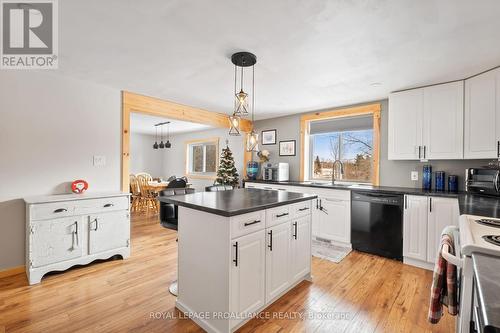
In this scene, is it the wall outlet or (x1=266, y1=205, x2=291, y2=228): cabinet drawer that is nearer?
(x1=266, y1=205, x2=291, y2=228): cabinet drawer

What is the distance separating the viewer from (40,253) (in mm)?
2475

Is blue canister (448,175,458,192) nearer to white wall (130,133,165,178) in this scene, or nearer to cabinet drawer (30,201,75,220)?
cabinet drawer (30,201,75,220)

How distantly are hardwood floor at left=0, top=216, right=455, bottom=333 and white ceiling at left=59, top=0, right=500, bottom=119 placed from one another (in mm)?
2286

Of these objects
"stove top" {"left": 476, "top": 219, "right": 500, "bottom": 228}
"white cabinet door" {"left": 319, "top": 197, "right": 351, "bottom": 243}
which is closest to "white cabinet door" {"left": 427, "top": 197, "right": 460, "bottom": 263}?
"white cabinet door" {"left": 319, "top": 197, "right": 351, "bottom": 243}

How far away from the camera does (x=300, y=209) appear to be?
235cm

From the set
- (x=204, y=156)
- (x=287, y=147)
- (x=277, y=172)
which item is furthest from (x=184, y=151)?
(x=277, y=172)

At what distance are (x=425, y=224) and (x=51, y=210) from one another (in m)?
4.27

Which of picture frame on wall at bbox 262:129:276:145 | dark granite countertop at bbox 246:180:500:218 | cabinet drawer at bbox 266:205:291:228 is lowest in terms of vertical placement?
cabinet drawer at bbox 266:205:291:228

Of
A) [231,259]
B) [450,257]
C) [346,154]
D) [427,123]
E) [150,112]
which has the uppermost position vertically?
[150,112]

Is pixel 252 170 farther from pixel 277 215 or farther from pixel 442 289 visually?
pixel 442 289

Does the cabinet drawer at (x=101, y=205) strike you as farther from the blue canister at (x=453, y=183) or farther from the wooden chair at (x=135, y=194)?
the blue canister at (x=453, y=183)

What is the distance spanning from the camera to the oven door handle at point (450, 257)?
1.04 metres

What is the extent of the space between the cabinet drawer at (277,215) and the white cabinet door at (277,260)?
4 cm

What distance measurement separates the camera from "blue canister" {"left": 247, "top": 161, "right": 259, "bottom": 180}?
5.05 metres
